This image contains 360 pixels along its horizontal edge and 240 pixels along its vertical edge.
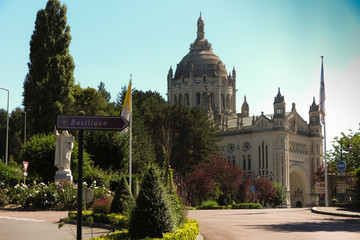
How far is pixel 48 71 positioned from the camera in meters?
43.8

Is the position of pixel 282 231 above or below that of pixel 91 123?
below

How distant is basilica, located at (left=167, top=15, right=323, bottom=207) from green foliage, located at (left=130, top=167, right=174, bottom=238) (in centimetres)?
6694

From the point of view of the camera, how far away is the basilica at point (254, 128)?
90.5 meters

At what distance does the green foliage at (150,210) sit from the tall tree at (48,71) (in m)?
32.2

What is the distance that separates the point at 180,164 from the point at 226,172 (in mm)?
6795

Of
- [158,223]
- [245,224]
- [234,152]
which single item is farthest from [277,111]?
[158,223]

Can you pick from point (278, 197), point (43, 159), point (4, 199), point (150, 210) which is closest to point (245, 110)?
point (278, 197)

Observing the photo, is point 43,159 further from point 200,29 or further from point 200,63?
point 200,29

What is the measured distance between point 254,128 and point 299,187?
15.7 m

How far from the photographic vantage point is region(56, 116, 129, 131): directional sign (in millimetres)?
8992

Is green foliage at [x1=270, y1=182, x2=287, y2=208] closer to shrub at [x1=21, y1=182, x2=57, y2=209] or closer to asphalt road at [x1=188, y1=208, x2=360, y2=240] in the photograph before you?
shrub at [x1=21, y1=182, x2=57, y2=209]

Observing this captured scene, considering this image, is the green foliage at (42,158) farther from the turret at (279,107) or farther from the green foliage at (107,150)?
the turret at (279,107)

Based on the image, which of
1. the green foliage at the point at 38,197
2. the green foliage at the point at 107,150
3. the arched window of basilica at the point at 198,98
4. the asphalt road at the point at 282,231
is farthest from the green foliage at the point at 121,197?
the arched window of basilica at the point at 198,98

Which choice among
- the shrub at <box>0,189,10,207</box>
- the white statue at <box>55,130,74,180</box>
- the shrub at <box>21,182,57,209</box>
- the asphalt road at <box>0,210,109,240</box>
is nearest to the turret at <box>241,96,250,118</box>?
the white statue at <box>55,130,74,180</box>
